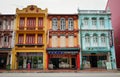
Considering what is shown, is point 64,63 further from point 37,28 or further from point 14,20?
point 14,20

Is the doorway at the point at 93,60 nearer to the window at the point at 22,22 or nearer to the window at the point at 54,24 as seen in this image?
the window at the point at 54,24

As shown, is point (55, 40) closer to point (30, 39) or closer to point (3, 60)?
point (30, 39)

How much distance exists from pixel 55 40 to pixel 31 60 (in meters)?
5.30

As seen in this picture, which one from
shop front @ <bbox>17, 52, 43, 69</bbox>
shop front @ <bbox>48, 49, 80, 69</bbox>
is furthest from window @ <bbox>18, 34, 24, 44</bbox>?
shop front @ <bbox>48, 49, 80, 69</bbox>

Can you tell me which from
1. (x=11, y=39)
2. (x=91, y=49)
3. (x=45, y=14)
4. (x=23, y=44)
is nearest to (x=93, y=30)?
(x=91, y=49)

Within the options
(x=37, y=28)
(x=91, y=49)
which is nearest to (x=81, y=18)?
(x=91, y=49)

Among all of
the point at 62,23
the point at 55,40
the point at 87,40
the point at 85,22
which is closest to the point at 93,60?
the point at 87,40

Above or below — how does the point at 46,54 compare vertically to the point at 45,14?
below

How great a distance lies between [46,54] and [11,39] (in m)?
6.54

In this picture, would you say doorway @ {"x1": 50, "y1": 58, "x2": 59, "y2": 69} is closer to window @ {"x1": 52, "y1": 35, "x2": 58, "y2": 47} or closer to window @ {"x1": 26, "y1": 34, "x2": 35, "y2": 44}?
window @ {"x1": 52, "y1": 35, "x2": 58, "y2": 47}

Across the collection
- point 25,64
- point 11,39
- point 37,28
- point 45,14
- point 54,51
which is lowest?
point 25,64

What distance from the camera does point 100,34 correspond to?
3081 cm

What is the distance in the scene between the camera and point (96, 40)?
101 ft

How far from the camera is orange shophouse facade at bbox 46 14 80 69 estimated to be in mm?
29859
